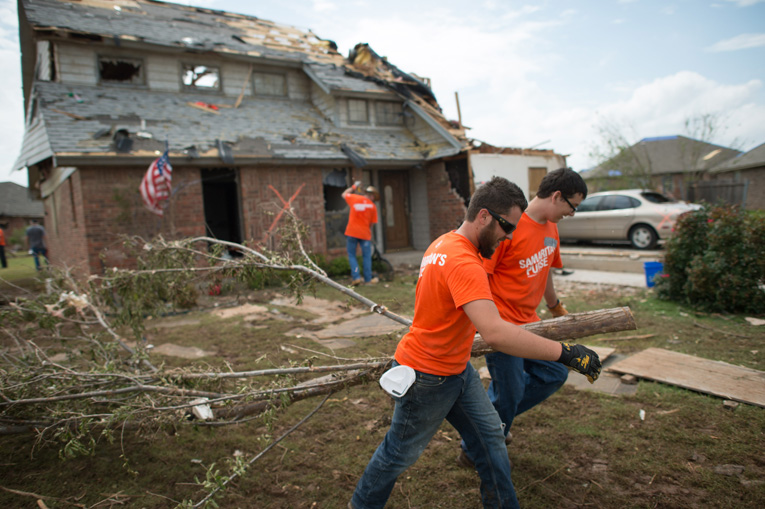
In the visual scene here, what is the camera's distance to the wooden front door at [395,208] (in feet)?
45.3

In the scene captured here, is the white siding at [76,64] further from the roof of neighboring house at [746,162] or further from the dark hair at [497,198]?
the roof of neighboring house at [746,162]

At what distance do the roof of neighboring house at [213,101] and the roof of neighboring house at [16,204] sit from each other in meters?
28.3

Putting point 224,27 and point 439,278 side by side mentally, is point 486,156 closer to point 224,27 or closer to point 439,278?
point 224,27

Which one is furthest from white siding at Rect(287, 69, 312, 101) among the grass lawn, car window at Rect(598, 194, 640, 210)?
the grass lawn

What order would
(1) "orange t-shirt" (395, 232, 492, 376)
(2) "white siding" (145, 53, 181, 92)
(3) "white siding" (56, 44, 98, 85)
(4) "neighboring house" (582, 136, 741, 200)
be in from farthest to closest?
(4) "neighboring house" (582, 136, 741, 200) < (2) "white siding" (145, 53, 181, 92) < (3) "white siding" (56, 44, 98, 85) < (1) "orange t-shirt" (395, 232, 492, 376)

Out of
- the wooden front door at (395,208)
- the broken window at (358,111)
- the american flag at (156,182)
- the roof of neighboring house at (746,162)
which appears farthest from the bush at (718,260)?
the roof of neighboring house at (746,162)

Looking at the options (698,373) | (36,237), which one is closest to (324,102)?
(36,237)

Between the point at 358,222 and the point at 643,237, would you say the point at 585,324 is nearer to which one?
the point at 358,222

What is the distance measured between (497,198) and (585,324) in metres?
1.16

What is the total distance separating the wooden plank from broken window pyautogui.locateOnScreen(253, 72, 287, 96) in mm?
12043

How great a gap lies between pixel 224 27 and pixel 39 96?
603cm

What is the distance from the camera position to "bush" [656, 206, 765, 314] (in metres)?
5.98

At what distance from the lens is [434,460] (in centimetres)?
307

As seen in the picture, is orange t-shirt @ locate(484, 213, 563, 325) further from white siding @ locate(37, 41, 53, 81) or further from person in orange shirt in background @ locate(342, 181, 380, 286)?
white siding @ locate(37, 41, 53, 81)
